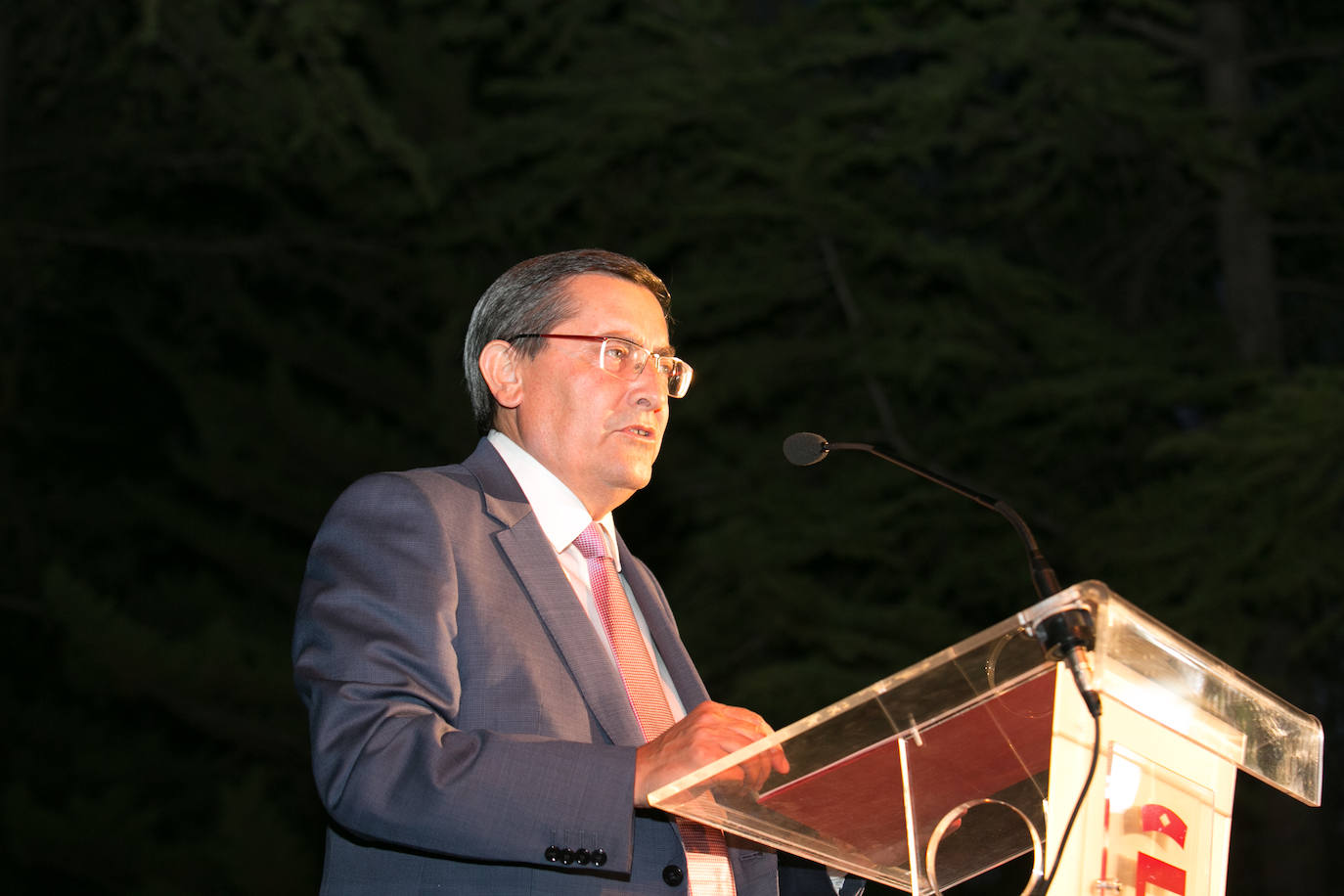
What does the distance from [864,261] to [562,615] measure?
510 centimetres

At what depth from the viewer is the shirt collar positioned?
231 centimetres

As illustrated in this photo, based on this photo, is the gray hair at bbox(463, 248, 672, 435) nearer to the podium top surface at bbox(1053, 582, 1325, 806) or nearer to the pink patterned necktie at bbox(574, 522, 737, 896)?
the pink patterned necktie at bbox(574, 522, 737, 896)

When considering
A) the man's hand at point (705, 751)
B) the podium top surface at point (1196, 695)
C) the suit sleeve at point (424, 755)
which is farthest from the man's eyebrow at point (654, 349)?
the podium top surface at point (1196, 695)

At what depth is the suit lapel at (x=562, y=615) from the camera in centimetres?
201

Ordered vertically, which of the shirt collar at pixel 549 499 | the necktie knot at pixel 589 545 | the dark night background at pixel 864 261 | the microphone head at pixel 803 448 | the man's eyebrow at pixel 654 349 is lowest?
the necktie knot at pixel 589 545

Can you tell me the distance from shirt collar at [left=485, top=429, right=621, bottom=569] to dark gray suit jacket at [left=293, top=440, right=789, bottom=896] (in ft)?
0.31

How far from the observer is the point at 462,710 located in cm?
195

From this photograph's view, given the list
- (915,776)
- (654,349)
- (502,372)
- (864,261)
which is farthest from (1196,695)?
(864,261)

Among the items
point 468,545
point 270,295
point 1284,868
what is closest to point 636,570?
point 468,545

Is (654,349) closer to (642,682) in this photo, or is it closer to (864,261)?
(642,682)

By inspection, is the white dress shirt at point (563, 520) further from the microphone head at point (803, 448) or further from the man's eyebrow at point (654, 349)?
the microphone head at point (803, 448)

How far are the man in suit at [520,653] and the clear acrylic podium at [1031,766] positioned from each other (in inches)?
4.7

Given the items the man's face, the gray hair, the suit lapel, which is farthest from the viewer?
the gray hair

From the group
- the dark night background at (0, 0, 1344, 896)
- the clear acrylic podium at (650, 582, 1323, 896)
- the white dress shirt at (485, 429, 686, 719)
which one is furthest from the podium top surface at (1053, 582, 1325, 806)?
the dark night background at (0, 0, 1344, 896)
